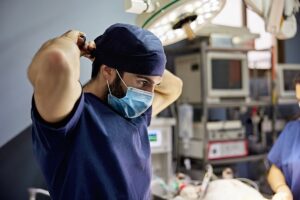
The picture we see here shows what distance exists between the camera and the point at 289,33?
1593mm

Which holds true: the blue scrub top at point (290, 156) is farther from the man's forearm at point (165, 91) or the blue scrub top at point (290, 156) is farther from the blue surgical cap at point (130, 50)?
the blue surgical cap at point (130, 50)

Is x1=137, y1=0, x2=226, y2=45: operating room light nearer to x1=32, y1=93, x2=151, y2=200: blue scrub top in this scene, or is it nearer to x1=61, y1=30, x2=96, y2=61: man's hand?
x1=61, y1=30, x2=96, y2=61: man's hand

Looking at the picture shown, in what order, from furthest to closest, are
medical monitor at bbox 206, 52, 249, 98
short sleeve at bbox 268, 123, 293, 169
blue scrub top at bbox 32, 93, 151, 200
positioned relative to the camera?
1. medical monitor at bbox 206, 52, 249, 98
2. short sleeve at bbox 268, 123, 293, 169
3. blue scrub top at bbox 32, 93, 151, 200

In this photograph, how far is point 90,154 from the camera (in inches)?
37.1

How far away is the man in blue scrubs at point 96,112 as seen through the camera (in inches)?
31.3

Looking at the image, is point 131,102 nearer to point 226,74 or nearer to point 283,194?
point 283,194

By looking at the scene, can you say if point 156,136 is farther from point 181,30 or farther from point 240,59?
point 181,30

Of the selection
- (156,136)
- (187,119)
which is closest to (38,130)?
(156,136)

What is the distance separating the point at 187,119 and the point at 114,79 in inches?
61.4

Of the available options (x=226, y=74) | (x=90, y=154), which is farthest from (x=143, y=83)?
(x=226, y=74)

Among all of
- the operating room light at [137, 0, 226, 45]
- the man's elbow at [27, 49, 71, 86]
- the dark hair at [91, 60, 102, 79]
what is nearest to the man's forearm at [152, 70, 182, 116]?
the operating room light at [137, 0, 226, 45]

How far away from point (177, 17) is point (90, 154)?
507 millimetres

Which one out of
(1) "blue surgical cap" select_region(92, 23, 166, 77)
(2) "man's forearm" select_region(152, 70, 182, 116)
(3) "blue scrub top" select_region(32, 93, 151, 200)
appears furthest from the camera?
(2) "man's forearm" select_region(152, 70, 182, 116)

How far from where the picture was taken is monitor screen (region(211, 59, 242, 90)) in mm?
2549
